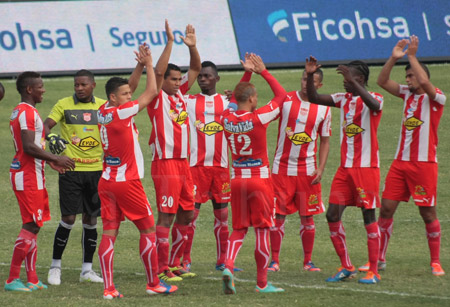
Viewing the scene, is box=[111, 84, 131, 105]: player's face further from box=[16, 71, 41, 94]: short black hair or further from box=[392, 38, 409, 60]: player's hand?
box=[392, 38, 409, 60]: player's hand

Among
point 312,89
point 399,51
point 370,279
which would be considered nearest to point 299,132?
point 312,89

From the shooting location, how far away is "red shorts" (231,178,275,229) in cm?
855

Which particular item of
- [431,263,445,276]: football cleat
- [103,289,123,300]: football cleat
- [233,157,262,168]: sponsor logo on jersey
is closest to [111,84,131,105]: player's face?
[233,157,262,168]: sponsor logo on jersey

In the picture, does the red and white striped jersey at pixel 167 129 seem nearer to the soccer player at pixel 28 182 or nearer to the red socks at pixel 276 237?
the soccer player at pixel 28 182

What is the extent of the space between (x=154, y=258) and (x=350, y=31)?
54.5ft

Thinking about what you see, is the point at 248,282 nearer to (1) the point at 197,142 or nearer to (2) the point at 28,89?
(1) the point at 197,142

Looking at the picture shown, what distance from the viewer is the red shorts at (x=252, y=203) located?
8555 mm

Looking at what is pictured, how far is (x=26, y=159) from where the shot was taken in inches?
351

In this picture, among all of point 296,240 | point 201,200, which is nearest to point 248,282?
point 201,200

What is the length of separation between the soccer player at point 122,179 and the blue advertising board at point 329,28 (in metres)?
15.2

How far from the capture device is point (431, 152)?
31.6ft

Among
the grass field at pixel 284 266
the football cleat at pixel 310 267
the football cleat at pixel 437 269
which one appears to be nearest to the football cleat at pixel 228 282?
the grass field at pixel 284 266

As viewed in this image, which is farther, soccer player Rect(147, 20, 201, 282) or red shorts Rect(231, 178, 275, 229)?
soccer player Rect(147, 20, 201, 282)

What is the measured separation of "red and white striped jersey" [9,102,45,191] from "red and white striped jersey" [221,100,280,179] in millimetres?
2172
